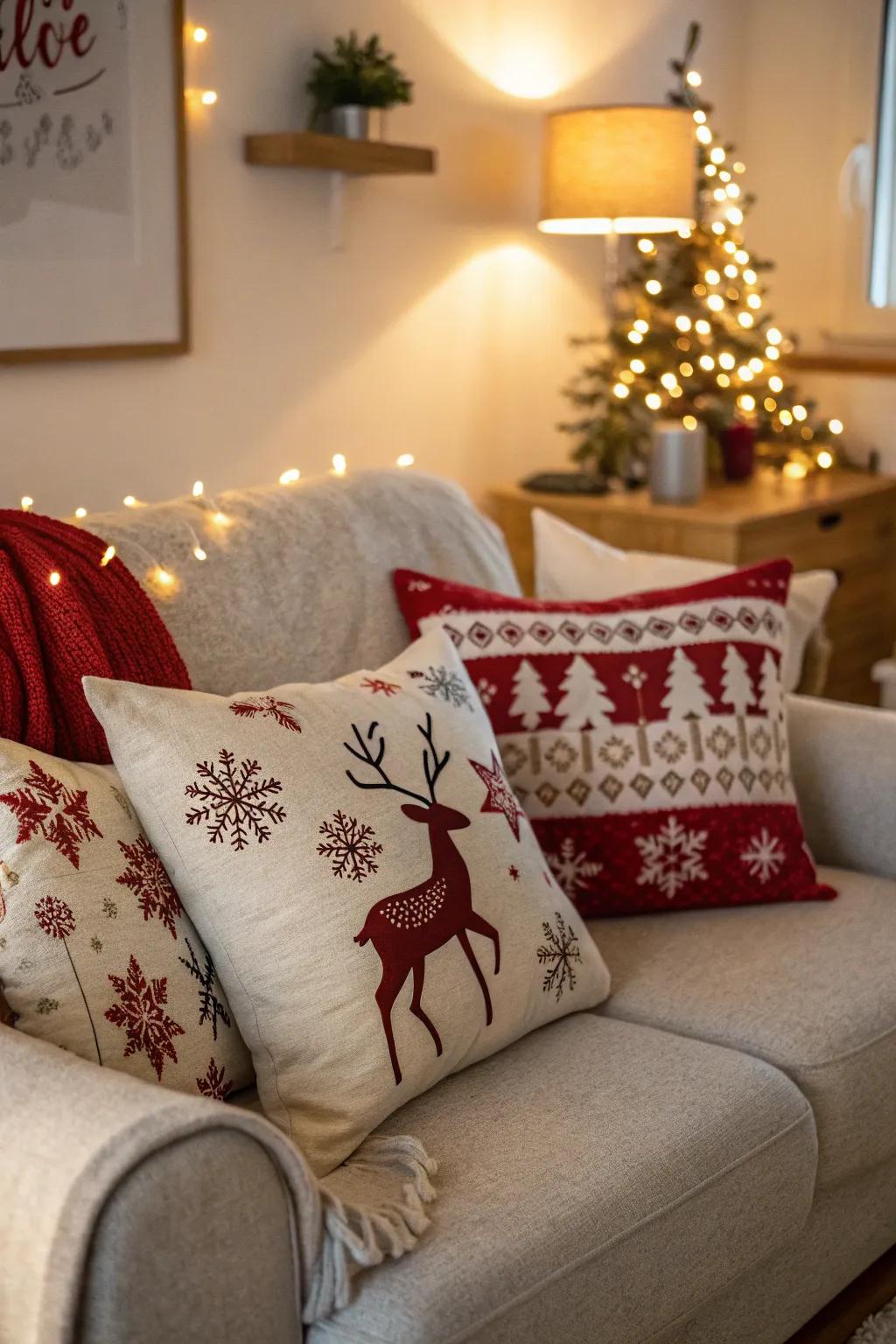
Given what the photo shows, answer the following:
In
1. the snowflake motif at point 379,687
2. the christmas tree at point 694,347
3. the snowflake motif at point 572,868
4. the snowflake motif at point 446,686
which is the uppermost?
the christmas tree at point 694,347

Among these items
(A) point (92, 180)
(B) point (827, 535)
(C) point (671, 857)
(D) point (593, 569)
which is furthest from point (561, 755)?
(B) point (827, 535)

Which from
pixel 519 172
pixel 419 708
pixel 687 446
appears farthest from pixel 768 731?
pixel 519 172

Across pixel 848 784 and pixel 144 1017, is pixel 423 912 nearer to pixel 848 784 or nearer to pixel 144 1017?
pixel 144 1017

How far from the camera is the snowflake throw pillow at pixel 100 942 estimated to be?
1259 millimetres

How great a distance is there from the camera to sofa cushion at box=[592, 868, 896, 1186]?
1580mm

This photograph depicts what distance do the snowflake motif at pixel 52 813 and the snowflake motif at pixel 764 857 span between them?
2.82ft

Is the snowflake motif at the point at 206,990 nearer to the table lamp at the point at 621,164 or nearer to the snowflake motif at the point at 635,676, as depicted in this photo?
the snowflake motif at the point at 635,676

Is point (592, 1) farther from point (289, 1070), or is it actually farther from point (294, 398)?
point (289, 1070)

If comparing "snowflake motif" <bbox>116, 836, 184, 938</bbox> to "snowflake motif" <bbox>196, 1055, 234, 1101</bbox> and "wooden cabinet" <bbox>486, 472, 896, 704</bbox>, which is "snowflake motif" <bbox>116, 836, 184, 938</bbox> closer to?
"snowflake motif" <bbox>196, 1055, 234, 1101</bbox>

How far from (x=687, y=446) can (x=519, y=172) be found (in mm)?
685

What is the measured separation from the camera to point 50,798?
1.33 metres

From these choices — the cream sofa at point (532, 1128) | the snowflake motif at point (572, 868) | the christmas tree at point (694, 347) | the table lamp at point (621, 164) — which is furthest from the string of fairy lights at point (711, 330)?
the snowflake motif at point (572, 868)

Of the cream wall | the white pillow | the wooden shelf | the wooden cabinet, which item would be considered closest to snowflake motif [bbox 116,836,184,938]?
the white pillow

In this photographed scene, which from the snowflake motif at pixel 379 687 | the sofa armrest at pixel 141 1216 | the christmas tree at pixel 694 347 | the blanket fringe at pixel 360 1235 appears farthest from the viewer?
the christmas tree at pixel 694 347
